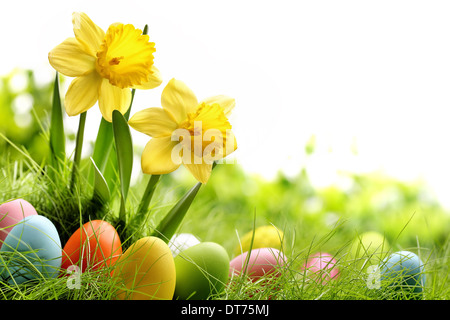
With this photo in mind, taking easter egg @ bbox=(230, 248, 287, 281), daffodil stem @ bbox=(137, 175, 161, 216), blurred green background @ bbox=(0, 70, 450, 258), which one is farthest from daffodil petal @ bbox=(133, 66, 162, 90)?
blurred green background @ bbox=(0, 70, 450, 258)

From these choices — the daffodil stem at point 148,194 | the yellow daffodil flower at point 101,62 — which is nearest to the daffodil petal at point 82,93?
the yellow daffodil flower at point 101,62

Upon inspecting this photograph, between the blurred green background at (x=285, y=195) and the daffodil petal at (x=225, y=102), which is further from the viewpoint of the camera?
the blurred green background at (x=285, y=195)

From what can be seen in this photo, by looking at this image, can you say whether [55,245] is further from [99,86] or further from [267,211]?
[267,211]

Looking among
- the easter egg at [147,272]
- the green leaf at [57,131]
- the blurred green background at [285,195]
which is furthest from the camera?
the blurred green background at [285,195]

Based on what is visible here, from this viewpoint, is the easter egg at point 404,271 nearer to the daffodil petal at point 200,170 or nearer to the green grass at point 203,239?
the green grass at point 203,239

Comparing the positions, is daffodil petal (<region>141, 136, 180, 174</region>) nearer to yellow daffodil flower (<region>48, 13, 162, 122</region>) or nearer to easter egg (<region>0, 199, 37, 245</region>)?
yellow daffodil flower (<region>48, 13, 162, 122</region>)
